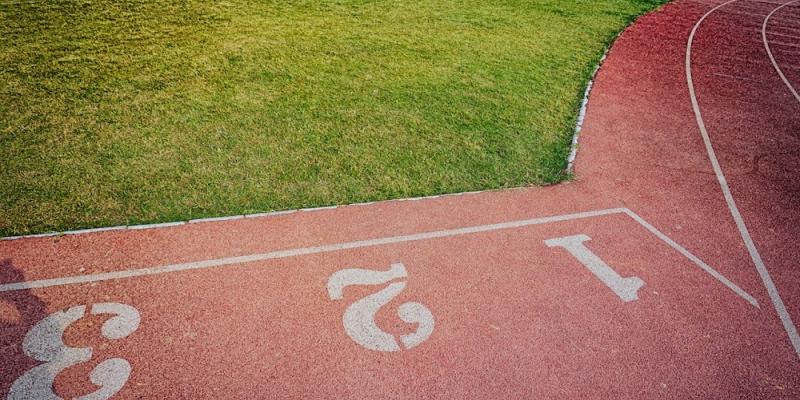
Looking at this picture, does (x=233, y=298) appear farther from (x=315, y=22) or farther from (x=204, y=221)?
(x=315, y=22)

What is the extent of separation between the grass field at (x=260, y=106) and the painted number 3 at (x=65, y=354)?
147cm

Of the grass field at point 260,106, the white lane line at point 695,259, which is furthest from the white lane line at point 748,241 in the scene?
the grass field at point 260,106

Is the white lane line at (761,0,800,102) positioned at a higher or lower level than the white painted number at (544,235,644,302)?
higher

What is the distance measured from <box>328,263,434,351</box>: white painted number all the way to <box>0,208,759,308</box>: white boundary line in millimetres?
490

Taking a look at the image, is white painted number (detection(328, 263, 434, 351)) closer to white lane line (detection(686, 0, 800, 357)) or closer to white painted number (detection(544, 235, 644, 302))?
white painted number (detection(544, 235, 644, 302))

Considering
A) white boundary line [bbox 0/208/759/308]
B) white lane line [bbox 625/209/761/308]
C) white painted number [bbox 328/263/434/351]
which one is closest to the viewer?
white painted number [bbox 328/263/434/351]

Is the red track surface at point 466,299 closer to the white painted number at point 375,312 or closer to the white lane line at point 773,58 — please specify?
the white painted number at point 375,312

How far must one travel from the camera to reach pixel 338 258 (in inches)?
218

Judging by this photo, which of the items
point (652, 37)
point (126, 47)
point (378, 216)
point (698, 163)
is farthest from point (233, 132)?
point (652, 37)

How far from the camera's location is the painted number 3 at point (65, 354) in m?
3.99

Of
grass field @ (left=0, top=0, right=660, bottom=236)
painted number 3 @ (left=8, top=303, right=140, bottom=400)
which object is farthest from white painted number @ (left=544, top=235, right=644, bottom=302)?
painted number 3 @ (left=8, top=303, right=140, bottom=400)

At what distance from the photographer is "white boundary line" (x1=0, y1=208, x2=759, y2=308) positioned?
4.98 metres

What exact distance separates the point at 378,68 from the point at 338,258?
18.6ft

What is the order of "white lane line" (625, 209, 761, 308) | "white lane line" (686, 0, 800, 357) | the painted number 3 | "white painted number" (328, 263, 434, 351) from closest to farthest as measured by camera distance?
the painted number 3, "white painted number" (328, 263, 434, 351), "white lane line" (686, 0, 800, 357), "white lane line" (625, 209, 761, 308)
